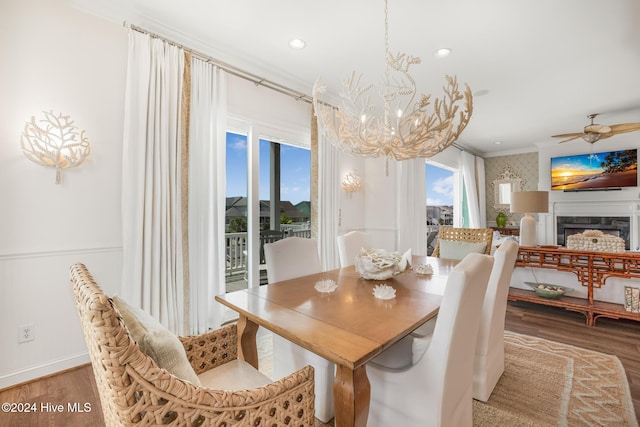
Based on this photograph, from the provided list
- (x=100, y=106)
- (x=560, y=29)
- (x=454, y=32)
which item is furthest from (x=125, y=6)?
(x=560, y=29)

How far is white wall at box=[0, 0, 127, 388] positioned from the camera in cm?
198

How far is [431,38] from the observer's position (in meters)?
2.68

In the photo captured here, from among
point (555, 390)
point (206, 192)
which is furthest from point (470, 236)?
point (206, 192)

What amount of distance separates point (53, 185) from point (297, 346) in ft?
6.75

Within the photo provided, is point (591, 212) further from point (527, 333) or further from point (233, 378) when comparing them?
point (233, 378)

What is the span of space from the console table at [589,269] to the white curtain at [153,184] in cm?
375

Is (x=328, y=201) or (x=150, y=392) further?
(x=328, y=201)

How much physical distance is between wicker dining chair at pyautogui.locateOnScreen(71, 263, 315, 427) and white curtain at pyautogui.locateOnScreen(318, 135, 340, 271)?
2.88 m

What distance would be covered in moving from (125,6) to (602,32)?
155 inches

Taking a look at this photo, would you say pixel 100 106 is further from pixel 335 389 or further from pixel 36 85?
pixel 335 389

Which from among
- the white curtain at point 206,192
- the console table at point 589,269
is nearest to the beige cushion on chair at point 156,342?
the white curtain at point 206,192

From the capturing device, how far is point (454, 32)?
258 cm

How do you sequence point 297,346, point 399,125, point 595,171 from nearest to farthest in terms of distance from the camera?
1. point 297,346
2. point 399,125
3. point 595,171

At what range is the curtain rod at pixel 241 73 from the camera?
2.50 metres
